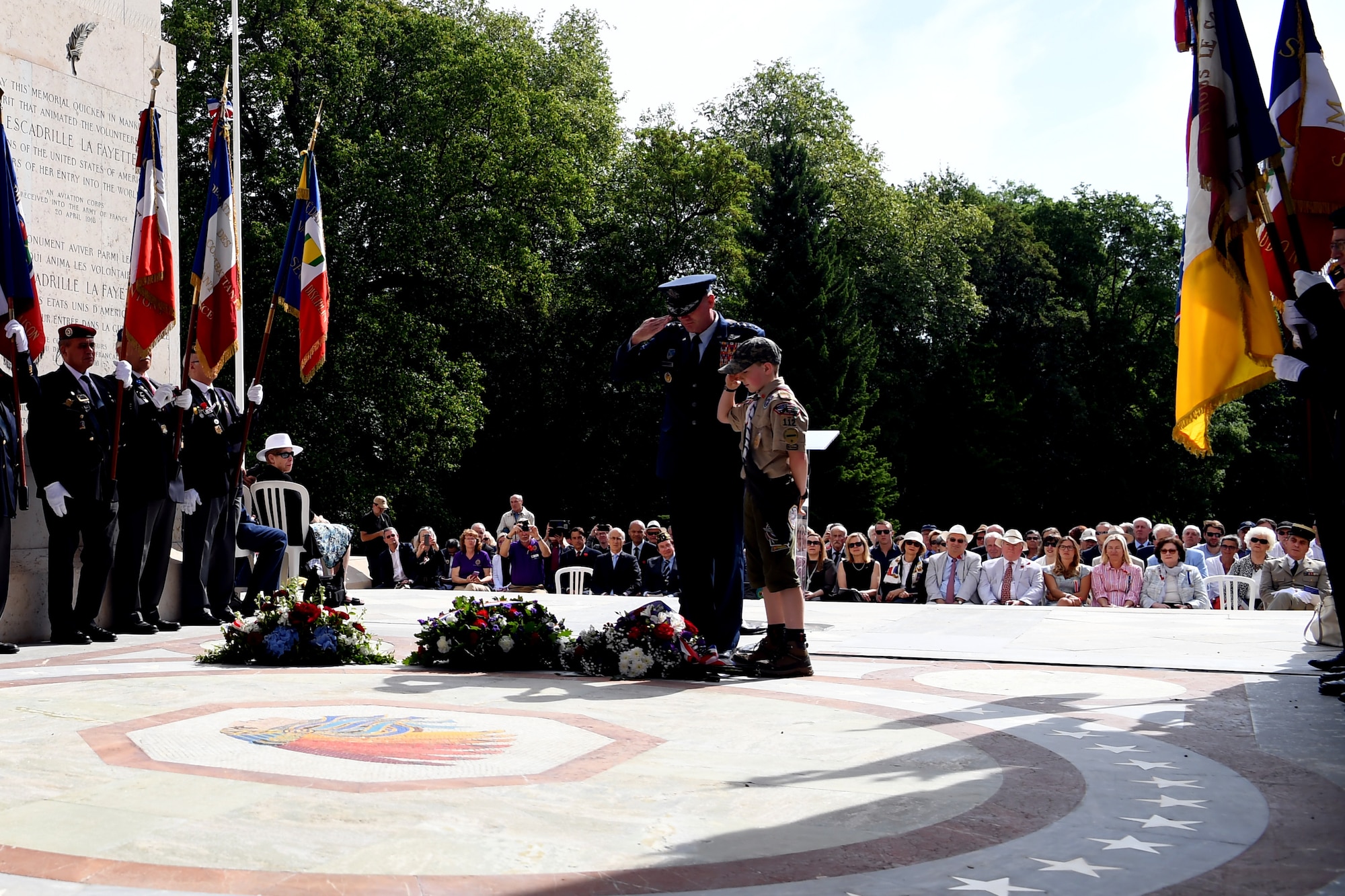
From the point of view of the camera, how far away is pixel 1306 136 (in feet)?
21.6

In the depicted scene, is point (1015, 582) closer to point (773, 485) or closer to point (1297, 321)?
point (773, 485)

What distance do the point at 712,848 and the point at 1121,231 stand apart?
51.3 m

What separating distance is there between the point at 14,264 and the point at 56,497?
1.52 m

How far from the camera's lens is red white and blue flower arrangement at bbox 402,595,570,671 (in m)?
7.01

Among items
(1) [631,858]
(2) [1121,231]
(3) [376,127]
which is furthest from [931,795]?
(2) [1121,231]

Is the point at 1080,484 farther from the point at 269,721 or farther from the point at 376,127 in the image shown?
the point at 269,721

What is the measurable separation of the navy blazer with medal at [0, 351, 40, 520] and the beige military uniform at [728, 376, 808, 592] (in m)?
4.43

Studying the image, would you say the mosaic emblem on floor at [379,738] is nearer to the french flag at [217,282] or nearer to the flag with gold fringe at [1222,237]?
the flag with gold fringe at [1222,237]

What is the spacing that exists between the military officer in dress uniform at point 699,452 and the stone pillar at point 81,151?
170 inches

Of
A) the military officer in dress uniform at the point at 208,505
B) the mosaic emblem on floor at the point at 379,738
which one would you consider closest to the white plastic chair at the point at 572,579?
the military officer in dress uniform at the point at 208,505

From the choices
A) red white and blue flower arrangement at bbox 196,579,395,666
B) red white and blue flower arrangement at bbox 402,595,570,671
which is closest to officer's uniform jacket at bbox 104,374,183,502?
red white and blue flower arrangement at bbox 196,579,395,666

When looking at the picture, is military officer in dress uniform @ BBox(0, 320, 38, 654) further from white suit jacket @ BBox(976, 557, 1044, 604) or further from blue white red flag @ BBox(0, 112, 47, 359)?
white suit jacket @ BBox(976, 557, 1044, 604)

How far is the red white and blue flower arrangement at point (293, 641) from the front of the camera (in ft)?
23.3

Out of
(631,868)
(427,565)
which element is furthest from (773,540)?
(427,565)
